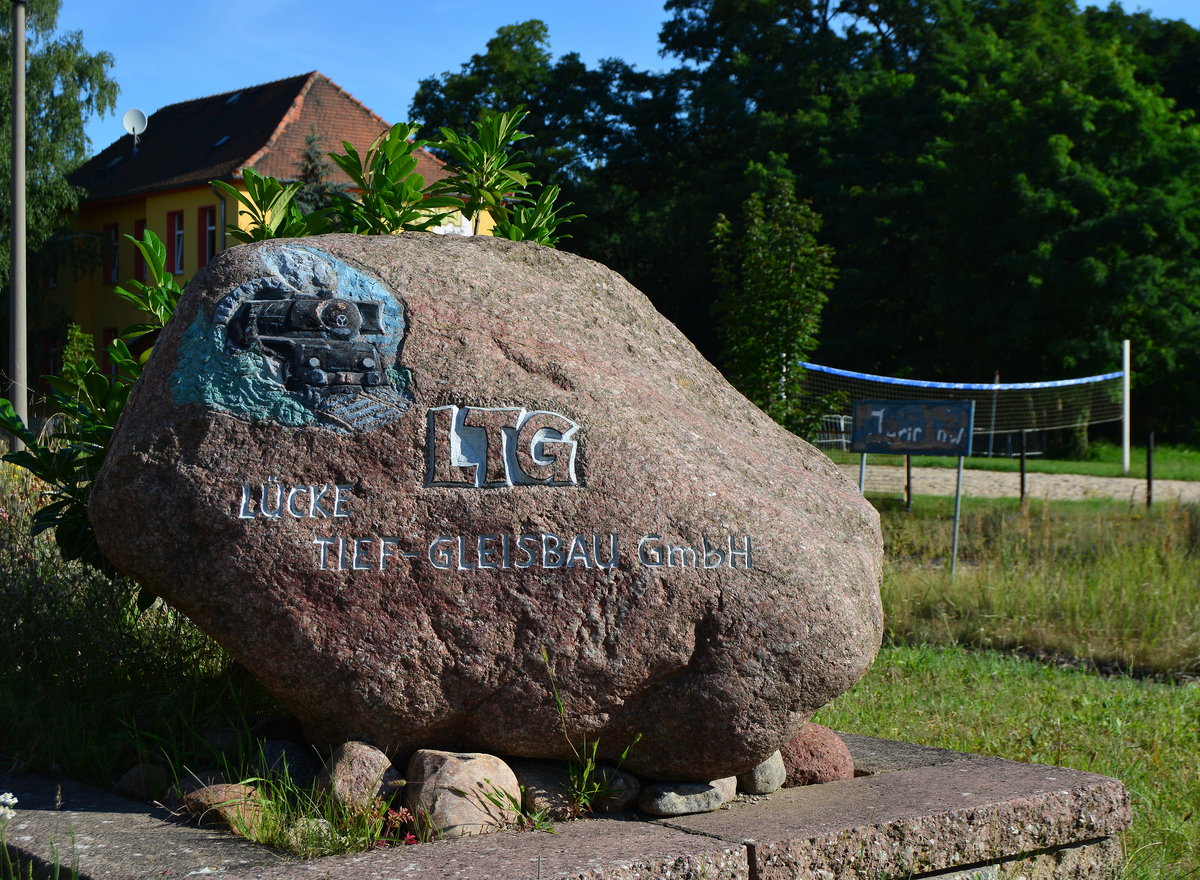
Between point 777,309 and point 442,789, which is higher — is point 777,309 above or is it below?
above

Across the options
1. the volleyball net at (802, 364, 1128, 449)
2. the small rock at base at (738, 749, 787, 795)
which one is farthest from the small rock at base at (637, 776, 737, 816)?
the volleyball net at (802, 364, 1128, 449)

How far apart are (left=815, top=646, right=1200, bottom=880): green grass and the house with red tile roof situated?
19931 millimetres

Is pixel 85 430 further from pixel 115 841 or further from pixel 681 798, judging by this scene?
pixel 681 798

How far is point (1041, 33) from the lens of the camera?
31.9 meters

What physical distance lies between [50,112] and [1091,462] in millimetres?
24058

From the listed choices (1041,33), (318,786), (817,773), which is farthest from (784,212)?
(1041,33)

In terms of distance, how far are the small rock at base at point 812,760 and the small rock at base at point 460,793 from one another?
99 centimetres

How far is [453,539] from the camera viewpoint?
3.48 meters

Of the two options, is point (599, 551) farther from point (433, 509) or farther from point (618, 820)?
point (618, 820)

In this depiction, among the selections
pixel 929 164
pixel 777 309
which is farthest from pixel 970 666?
pixel 929 164

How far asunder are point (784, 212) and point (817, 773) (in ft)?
31.3

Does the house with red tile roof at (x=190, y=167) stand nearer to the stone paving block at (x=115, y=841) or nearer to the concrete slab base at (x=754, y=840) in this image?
the stone paving block at (x=115, y=841)

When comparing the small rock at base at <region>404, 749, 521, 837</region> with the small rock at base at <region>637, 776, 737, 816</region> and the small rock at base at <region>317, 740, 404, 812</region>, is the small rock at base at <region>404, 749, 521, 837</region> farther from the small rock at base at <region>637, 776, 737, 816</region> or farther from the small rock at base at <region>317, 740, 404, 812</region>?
the small rock at base at <region>637, 776, 737, 816</region>

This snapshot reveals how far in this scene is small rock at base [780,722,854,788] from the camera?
13.3 ft
